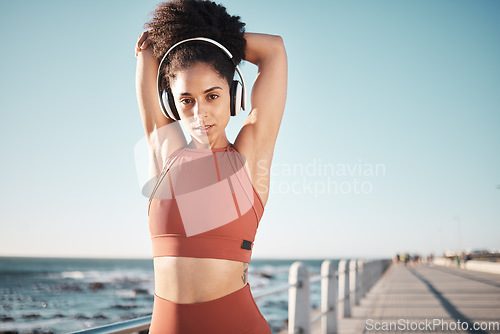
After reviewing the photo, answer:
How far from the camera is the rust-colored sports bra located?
102cm

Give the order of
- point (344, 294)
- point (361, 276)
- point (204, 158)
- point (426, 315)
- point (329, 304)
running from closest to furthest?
point (204, 158) → point (329, 304) → point (426, 315) → point (344, 294) → point (361, 276)

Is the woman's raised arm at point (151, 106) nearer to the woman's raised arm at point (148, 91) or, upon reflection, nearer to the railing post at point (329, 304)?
the woman's raised arm at point (148, 91)

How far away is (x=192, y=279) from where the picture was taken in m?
1.02

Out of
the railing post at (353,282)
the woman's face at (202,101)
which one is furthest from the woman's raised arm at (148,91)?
the railing post at (353,282)

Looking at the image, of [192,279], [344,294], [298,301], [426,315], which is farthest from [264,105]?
[426,315]

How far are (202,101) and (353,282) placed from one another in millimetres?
8690

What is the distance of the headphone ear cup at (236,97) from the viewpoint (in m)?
1.26

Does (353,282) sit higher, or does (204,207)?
(204,207)

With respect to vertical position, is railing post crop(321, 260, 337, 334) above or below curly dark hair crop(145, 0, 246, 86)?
below

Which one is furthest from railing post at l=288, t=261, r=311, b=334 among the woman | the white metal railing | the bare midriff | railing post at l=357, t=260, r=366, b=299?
railing post at l=357, t=260, r=366, b=299

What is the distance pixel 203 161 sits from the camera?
1.13 m

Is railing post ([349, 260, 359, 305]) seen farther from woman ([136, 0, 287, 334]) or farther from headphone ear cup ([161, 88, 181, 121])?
headphone ear cup ([161, 88, 181, 121])

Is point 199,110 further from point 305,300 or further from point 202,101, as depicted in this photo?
point 305,300

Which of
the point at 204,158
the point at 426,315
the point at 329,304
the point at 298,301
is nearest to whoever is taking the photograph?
the point at 204,158
